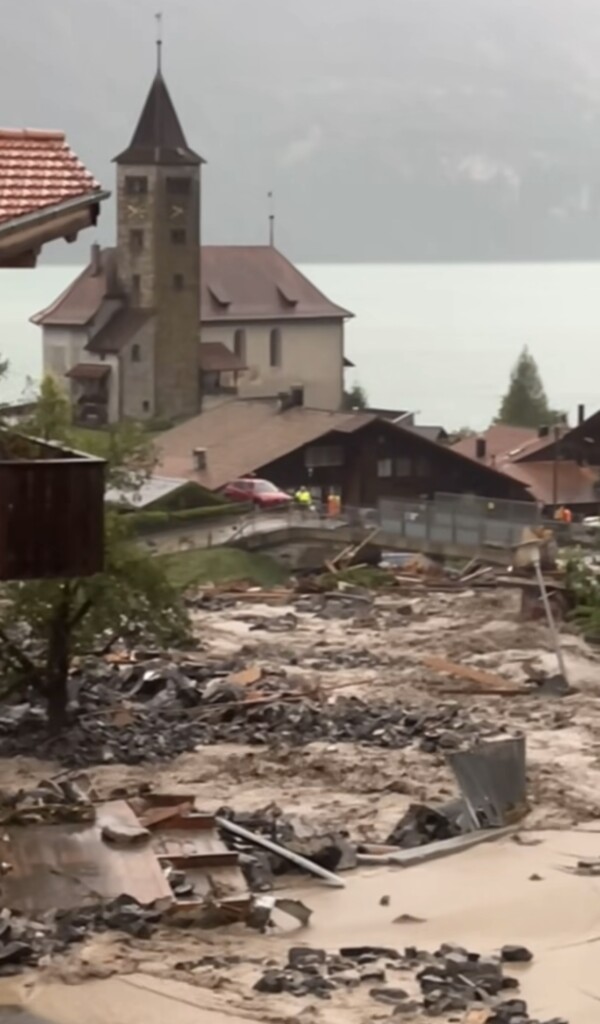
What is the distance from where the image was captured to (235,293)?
10875 centimetres

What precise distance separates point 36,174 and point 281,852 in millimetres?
7857

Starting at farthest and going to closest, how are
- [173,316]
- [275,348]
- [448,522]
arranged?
1. [275,348]
2. [173,316]
3. [448,522]

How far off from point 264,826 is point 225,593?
24.0m

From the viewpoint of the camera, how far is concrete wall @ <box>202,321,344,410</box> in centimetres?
10756

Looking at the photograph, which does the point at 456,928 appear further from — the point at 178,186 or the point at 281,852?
the point at 178,186

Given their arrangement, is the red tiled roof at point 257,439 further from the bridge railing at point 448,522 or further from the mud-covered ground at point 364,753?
the mud-covered ground at point 364,753

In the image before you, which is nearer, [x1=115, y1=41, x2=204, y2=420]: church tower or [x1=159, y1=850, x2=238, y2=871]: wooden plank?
[x1=159, y1=850, x2=238, y2=871]: wooden plank

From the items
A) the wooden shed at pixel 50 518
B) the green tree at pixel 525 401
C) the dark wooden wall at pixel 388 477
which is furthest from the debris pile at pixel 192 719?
the green tree at pixel 525 401

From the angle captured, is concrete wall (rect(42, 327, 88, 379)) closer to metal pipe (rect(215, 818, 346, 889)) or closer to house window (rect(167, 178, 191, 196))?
house window (rect(167, 178, 191, 196))

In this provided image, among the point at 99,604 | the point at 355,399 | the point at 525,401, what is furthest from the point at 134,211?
the point at 99,604

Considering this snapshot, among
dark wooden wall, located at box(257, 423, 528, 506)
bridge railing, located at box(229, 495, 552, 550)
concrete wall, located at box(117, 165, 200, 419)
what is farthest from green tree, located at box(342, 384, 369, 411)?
bridge railing, located at box(229, 495, 552, 550)

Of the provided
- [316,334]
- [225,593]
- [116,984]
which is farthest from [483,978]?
[316,334]

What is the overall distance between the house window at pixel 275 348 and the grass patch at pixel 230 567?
169 feet

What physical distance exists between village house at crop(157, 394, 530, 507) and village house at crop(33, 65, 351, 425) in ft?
86.2
